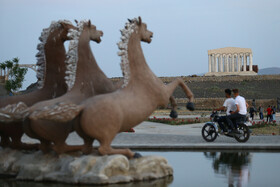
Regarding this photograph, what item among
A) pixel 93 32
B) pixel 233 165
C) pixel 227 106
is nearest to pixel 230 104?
pixel 227 106

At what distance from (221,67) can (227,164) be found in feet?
386

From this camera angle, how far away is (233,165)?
33.1 feet

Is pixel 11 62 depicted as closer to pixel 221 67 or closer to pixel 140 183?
pixel 140 183

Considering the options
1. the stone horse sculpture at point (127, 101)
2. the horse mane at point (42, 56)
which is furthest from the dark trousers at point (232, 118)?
the horse mane at point (42, 56)

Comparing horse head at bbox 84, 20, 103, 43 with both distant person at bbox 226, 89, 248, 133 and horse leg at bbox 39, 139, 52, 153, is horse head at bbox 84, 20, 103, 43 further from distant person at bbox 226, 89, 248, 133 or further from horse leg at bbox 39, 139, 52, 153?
distant person at bbox 226, 89, 248, 133

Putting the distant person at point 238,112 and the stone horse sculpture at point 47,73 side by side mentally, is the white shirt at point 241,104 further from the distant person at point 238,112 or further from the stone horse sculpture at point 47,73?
the stone horse sculpture at point 47,73

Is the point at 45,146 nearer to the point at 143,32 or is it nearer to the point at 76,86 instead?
the point at 76,86

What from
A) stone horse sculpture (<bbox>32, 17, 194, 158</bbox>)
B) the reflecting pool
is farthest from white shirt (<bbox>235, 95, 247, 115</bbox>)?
stone horse sculpture (<bbox>32, 17, 194, 158</bbox>)

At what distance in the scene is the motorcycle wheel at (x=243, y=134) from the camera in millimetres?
15267

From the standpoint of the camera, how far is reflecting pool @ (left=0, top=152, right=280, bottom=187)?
830 cm

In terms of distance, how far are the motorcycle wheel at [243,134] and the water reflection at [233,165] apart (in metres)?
3.32

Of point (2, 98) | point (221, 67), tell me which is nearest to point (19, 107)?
point (2, 98)

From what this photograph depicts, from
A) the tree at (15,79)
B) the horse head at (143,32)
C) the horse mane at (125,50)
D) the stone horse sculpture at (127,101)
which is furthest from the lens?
the tree at (15,79)

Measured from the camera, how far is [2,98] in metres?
10.2
